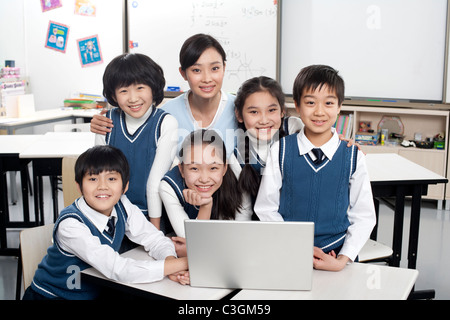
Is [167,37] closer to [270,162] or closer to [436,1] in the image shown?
[436,1]

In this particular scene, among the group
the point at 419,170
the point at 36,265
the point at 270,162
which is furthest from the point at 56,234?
the point at 419,170

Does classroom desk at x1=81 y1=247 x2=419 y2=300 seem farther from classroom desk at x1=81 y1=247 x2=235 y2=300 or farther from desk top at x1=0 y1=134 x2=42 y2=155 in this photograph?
desk top at x1=0 y1=134 x2=42 y2=155

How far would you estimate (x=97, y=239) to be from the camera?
1606mm

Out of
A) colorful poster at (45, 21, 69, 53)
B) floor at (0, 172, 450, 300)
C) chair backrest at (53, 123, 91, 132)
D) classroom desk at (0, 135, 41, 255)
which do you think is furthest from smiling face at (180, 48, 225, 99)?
colorful poster at (45, 21, 69, 53)

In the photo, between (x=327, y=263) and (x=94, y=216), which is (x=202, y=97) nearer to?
(x=94, y=216)

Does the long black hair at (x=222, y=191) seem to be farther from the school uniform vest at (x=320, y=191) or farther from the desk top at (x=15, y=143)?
the desk top at (x=15, y=143)

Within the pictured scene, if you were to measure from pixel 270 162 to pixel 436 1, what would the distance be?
3.12 meters

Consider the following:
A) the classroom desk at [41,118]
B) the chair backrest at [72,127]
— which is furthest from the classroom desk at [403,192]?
the classroom desk at [41,118]

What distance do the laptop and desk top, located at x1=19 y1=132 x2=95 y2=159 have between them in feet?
6.14

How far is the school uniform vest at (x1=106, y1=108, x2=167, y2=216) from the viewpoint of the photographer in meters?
1.99

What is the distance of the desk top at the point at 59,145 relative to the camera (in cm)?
306

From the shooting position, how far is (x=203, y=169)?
72.0 inches

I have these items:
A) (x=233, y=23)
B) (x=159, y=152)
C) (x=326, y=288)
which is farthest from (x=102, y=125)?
(x=233, y=23)
